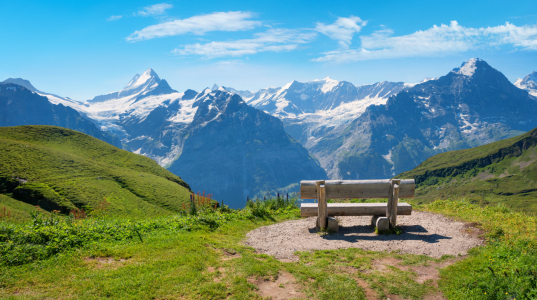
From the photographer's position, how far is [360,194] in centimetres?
1449

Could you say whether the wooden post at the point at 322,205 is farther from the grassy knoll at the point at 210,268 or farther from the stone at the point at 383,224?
the grassy knoll at the point at 210,268

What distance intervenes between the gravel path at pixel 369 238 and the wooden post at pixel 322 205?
26.0 inches

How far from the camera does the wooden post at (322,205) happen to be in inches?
567

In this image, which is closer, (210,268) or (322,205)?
(210,268)

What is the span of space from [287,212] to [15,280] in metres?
14.7

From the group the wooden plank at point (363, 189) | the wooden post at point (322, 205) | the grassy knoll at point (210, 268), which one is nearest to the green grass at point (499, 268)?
the grassy knoll at point (210, 268)

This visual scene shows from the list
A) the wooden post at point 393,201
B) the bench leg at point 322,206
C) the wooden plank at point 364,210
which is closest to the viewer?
the wooden post at point 393,201

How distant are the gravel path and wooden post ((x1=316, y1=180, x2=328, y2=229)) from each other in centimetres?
66

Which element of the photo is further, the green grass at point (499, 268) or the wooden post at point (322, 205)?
the wooden post at point (322, 205)

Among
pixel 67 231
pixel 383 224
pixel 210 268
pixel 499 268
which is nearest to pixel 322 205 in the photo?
pixel 383 224

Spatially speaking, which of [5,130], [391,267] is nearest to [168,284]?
[391,267]

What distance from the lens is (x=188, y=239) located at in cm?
1272

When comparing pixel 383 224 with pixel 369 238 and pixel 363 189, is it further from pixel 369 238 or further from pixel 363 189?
pixel 363 189

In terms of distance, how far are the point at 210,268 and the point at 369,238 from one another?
7.95 meters
